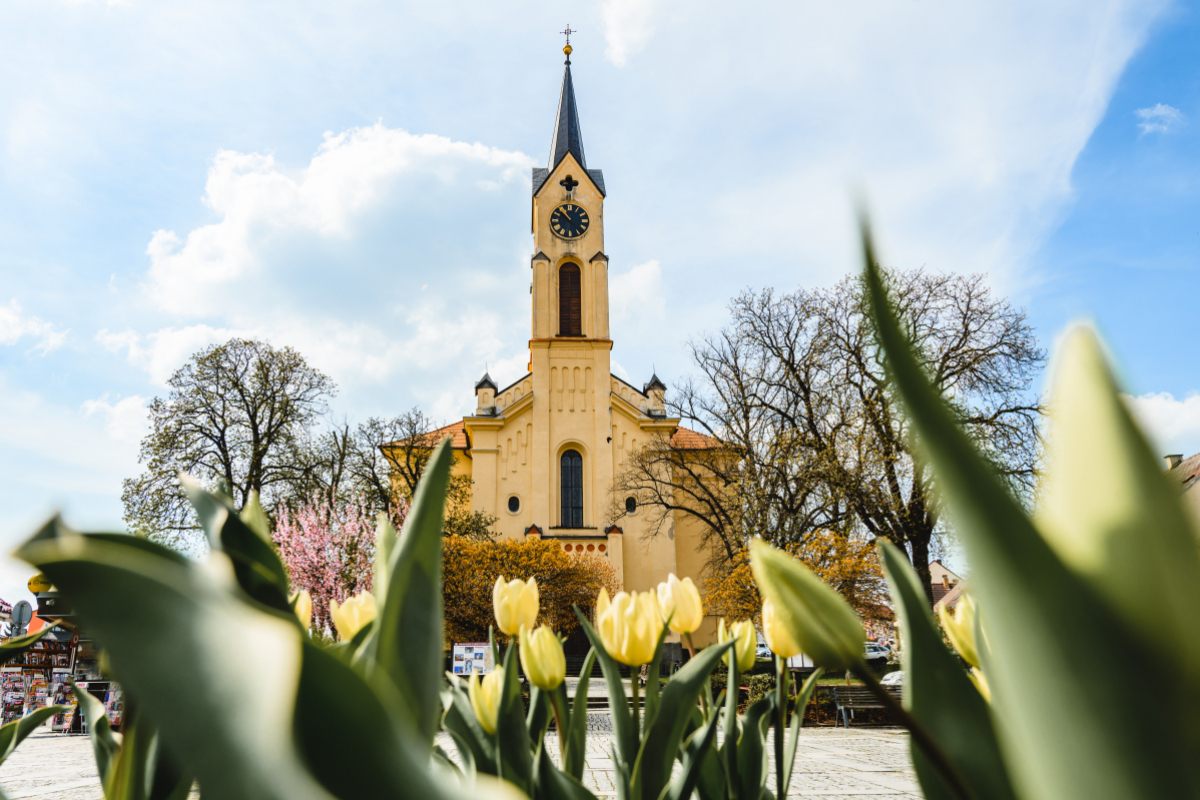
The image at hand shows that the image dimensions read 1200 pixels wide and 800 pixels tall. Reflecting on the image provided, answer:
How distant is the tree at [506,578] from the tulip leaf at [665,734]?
2098 cm

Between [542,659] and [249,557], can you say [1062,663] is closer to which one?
[249,557]

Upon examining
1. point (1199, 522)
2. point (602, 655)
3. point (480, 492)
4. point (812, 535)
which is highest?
point (480, 492)

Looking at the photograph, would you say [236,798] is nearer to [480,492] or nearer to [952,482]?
[952,482]

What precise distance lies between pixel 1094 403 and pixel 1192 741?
0.41ft

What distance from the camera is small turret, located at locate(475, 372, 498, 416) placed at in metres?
28.9

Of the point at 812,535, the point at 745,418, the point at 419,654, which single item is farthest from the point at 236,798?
the point at 745,418

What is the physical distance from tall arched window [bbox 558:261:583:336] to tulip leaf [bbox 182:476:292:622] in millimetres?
29133

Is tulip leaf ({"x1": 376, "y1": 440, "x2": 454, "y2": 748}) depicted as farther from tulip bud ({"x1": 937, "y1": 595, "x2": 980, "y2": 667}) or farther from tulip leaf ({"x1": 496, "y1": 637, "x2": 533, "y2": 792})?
tulip bud ({"x1": 937, "y1": 595, "x2": 980, "y2": 667})

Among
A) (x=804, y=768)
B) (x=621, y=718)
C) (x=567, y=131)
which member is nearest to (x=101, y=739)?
(x=621, y=718)

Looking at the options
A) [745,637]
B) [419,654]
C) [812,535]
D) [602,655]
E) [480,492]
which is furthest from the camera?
[480,492]

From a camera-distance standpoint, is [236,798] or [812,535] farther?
[812,535]

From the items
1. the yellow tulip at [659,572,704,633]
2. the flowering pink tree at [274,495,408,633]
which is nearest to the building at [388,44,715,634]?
the flowering pink tree at [274,495,408,633]

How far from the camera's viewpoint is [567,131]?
111ft

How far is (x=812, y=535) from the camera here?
1543 cm
